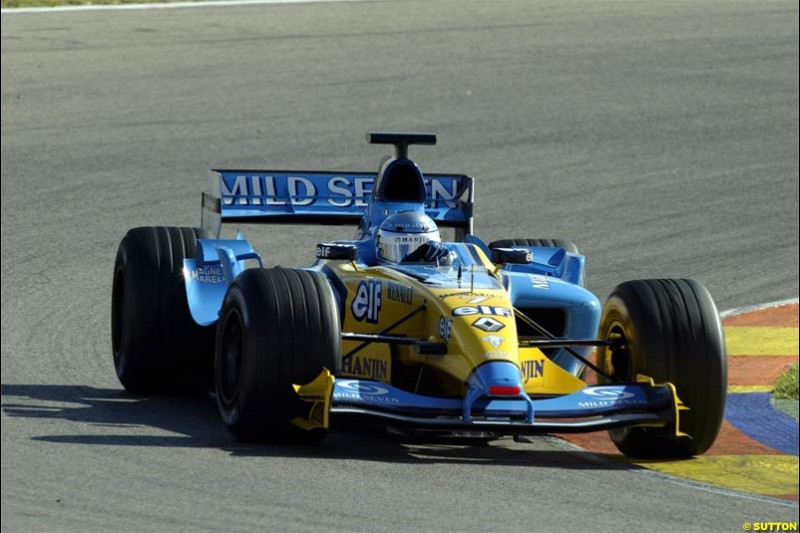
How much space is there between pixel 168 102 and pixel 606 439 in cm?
1411

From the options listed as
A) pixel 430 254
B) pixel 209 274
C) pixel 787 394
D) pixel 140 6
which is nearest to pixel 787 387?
pixel 787 394

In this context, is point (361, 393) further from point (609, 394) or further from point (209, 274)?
point (209, 274)

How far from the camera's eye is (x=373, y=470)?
988 centimetres

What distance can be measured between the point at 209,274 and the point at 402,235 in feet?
5.32

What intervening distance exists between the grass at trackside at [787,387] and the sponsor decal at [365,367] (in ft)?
11.0

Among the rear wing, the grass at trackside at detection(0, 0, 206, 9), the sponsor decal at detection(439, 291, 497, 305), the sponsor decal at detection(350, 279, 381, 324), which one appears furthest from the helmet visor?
the grass at trackside at detection(0, 0, 206, 9)

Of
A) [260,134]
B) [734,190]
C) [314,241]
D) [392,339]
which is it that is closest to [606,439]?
[392,339]

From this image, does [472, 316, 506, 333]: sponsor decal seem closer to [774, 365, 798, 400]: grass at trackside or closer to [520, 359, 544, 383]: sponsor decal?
[520, 359, 544, 383]: sponsor decal

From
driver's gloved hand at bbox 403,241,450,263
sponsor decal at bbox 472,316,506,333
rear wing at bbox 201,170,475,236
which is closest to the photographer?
sponsor decal at bbox 472,316,506,333

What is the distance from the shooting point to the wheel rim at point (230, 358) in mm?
10828

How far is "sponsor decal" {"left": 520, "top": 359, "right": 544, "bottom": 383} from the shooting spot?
10750 mm

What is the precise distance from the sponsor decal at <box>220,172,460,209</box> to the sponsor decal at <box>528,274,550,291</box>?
222cm

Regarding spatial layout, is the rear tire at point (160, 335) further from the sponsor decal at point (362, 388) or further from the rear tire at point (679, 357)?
the rear tire at point (679, 357)

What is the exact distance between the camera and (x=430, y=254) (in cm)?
1145
